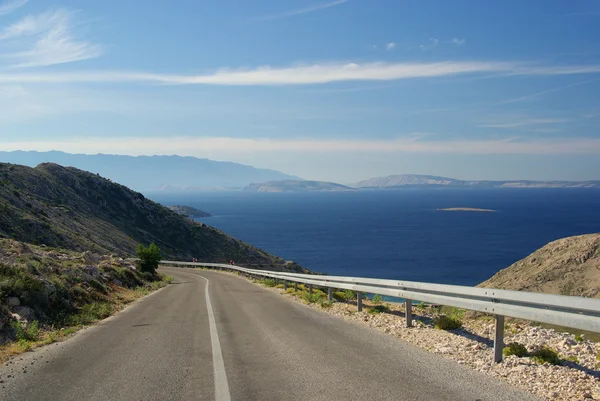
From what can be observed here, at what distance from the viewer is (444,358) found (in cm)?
734

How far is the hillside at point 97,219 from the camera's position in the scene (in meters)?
44.9

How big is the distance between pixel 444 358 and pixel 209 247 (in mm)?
83144

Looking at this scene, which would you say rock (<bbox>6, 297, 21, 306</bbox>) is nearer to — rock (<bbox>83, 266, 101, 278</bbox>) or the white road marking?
the white road marking

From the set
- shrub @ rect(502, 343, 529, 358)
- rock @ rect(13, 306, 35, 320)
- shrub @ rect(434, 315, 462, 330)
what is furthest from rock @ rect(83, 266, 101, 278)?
shrub @ rect(502, 343, 529, 358)

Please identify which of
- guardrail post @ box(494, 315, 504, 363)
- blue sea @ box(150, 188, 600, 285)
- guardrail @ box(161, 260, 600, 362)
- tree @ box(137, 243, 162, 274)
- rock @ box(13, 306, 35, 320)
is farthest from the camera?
blue sea @ box(150, 188, 600, 285)

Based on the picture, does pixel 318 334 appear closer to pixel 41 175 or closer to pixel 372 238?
pixel 41 175

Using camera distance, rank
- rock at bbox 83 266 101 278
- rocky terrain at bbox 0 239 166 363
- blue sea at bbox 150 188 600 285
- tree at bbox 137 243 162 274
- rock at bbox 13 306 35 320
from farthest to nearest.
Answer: blue sea at bbox 150 188 600 285
tree at bbox 137 243 162 274
rock at bbox 83 266 101 278
rock at bbox 13 306 35 320
rocky terrain at bbox 0 239 166 363

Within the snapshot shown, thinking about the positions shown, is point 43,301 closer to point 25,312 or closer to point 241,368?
point 25,312

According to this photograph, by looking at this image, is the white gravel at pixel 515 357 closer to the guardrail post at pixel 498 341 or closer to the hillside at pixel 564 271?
the guardrail post at pixel 498 341

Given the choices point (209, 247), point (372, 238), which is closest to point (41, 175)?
point (209, 247)

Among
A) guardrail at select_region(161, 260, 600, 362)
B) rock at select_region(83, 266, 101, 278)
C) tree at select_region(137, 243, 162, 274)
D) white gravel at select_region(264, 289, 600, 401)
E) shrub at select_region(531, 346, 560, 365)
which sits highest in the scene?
guardrail at select_region(161, 260, 600, 362)

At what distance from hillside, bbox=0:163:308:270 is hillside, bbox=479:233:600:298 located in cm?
3609

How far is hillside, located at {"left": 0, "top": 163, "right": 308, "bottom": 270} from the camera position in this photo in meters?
44.9

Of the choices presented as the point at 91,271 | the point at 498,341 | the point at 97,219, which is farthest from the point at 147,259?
the point at 97,219
